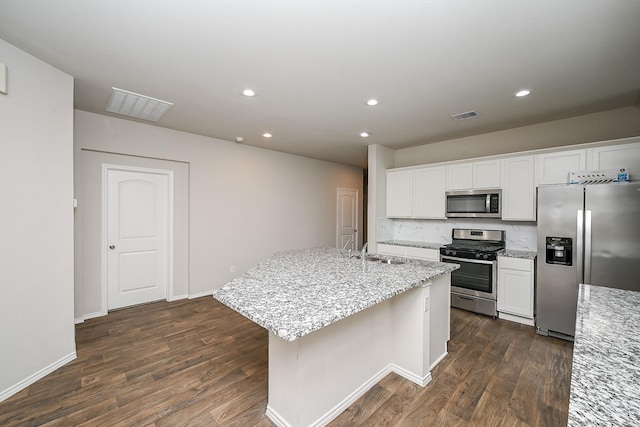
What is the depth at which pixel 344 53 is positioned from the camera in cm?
A: 208

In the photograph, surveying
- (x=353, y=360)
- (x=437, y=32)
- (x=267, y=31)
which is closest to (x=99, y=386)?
(x=353, y=360)

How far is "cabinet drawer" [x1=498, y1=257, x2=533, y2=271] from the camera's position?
3330 millimetres

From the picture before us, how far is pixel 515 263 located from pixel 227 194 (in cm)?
431

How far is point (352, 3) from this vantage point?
1.58 m

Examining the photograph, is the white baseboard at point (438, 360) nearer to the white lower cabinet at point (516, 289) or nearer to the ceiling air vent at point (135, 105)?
the white lower cabinet at point (516, 289)

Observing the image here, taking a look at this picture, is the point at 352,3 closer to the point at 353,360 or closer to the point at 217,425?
the point at 353,360

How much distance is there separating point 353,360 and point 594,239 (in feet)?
9.13

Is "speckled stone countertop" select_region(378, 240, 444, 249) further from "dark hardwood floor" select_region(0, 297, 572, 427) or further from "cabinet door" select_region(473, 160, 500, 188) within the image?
"dark hardwood floor" select_region(0, 297, 572, 427)

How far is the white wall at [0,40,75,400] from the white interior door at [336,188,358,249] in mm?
4957

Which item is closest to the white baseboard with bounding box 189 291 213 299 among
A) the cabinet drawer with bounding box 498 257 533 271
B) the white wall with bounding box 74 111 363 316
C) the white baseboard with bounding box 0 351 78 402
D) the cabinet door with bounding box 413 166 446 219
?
the white wall with bounding box 74 111 363 316

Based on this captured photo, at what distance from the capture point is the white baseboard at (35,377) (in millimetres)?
2040

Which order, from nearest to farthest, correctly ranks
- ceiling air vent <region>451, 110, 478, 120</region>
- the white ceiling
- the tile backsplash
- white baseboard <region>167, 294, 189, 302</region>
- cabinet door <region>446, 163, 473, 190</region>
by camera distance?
the white ceiling, ceiling air vent <region>451, 110, 478, 120</region>, the tile backsplash, cabinet door <region>446, 163, 473, 190</region>, white baseboard <region>167, 294, 189, 302</region>

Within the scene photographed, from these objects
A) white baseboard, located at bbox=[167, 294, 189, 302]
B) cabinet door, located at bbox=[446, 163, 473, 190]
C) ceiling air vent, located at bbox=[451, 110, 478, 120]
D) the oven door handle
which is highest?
ceiling air vent, located at bbox=[451, 110, 478, 120]

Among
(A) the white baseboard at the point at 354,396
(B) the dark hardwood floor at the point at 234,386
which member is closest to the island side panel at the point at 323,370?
(A) the white baseboard at the point at 354,396
